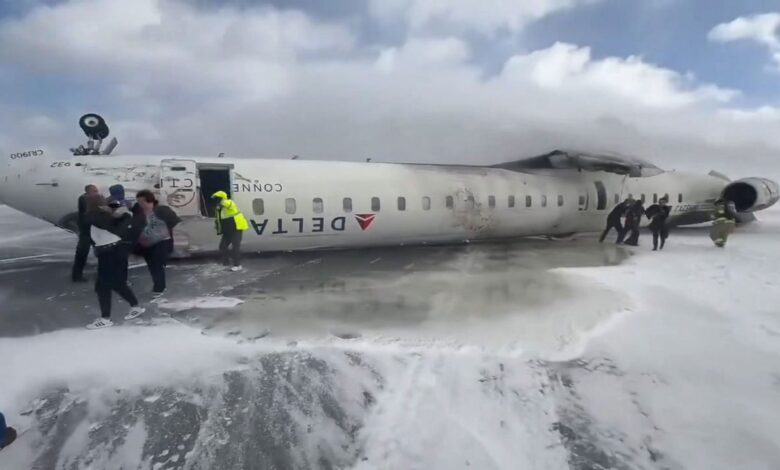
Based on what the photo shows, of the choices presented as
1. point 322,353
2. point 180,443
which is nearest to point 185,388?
point 180,443

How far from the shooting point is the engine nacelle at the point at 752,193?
50.4 feet

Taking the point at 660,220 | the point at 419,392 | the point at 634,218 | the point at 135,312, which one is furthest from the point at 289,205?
the point at 660,220

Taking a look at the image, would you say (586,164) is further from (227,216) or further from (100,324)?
(100,324)

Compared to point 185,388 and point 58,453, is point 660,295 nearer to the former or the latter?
point 185,388

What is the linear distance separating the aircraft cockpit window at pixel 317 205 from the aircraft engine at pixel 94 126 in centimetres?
478

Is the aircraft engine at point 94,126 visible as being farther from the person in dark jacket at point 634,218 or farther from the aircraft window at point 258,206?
the person in dark jacket at point 634,218

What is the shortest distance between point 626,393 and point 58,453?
468 centimetres

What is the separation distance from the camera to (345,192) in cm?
997

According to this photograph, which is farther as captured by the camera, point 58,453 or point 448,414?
point 448,414

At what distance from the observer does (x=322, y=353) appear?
185 inches

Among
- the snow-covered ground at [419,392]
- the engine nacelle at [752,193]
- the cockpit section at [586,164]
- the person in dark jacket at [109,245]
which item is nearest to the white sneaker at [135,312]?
the person in dark jacket at [109,245]

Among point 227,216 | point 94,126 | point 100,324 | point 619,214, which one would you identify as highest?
point 94,126

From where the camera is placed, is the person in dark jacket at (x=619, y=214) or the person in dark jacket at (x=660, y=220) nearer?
the person in dark jacket at (x=660, y=220)

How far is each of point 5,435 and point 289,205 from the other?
664 centimetres
